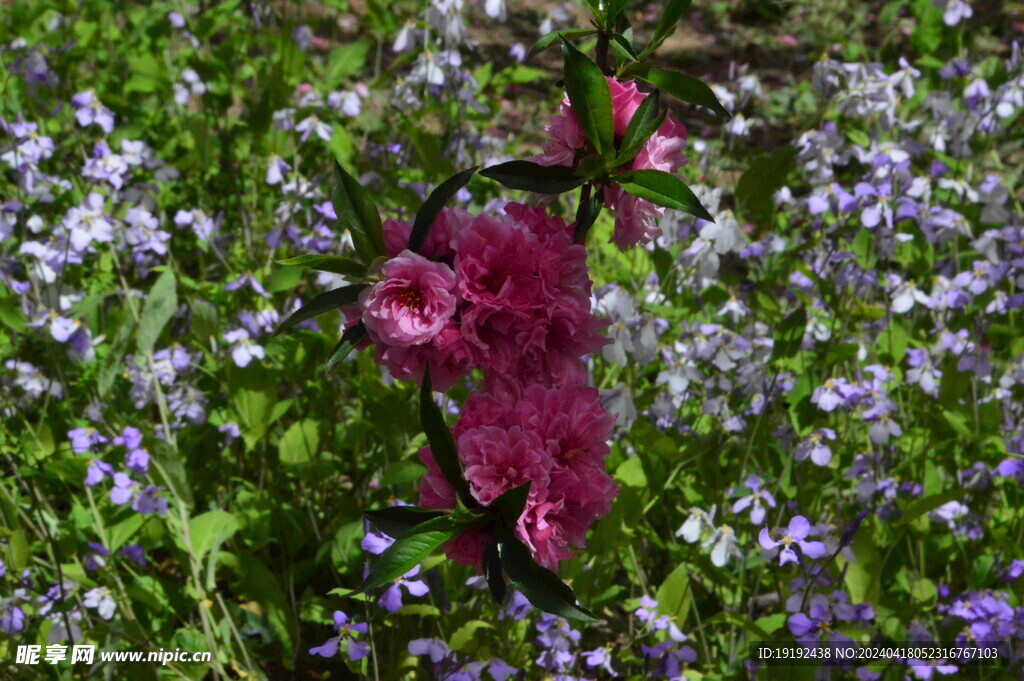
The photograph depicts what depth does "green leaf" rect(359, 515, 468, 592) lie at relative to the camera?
2.92 ft

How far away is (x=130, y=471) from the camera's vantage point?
1918 millimetres

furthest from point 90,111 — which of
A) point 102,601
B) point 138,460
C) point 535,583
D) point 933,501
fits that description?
point 933,501

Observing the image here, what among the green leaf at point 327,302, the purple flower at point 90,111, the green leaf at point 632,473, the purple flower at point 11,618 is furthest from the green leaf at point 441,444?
the purple flower at point 90,111

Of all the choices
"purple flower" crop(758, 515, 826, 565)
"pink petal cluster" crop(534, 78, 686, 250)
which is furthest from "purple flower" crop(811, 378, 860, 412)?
"pink petal cluster" crop(534, 78, 686, 250)

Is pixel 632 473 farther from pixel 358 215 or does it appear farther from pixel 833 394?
pixel 358 215

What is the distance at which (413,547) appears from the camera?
3.01ft

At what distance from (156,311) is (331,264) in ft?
3.32

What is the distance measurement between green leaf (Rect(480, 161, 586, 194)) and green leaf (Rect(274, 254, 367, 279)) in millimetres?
174

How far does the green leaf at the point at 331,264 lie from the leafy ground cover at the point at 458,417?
15.4 inches

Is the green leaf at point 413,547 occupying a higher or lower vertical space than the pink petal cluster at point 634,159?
lower

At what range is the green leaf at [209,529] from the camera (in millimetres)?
1768

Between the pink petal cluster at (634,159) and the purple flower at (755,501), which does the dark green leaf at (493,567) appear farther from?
the purple flower at (755,501)

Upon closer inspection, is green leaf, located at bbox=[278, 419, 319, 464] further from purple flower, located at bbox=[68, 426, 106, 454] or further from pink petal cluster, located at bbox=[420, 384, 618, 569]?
pink petal cluster, located at bbox=[420, 384, 618, 569]

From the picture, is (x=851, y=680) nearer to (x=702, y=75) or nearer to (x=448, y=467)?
(x=448, y=467)
